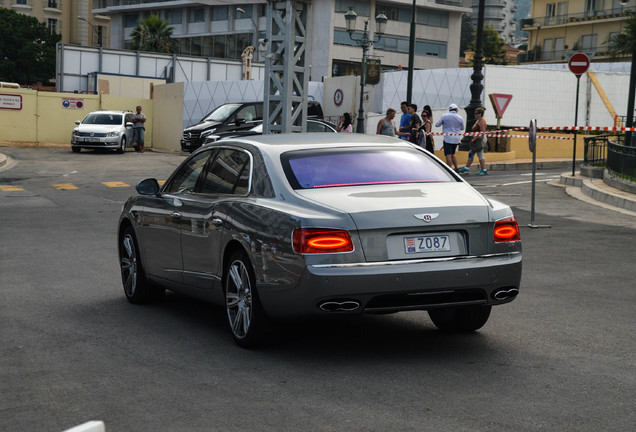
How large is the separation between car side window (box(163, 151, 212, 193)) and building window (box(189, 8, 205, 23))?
285ft

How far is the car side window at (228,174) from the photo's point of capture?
23.8 ft

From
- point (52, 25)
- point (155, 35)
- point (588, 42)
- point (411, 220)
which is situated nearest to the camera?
point (411, 220)

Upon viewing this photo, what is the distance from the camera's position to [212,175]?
7.73 meters

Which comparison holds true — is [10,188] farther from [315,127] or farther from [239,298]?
[239,298]

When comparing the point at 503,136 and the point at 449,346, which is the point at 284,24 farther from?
the point at 449,346

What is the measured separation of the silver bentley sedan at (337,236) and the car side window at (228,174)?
11 millimetres

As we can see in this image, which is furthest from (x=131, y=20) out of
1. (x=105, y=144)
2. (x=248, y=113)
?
(x=248, y=113)

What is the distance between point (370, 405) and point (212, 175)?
9.59 feet

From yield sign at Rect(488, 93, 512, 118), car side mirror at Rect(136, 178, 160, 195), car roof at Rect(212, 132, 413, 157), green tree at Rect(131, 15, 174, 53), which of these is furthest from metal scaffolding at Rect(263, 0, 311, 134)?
green tree at Rect(131, 15, 174, 53)

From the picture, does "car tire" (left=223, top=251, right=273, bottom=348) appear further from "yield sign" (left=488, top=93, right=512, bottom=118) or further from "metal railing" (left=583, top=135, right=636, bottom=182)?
"yield sign" (left=488, top=93, right=512, bottom=118)

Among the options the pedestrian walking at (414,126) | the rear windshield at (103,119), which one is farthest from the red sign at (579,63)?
the rear windshield at (103,119)

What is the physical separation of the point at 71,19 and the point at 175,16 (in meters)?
21.2

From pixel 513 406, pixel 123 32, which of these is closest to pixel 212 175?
pixel 513 406

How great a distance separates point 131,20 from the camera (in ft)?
331
